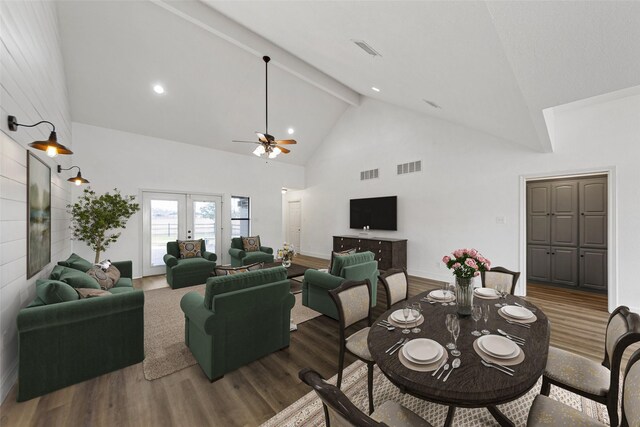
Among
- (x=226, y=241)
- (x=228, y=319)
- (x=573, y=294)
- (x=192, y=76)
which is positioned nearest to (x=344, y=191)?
(x=226, y=241)

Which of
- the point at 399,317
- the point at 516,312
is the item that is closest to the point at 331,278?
the point at 399,317

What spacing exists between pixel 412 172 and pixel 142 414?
5.86m

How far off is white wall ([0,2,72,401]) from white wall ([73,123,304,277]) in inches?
95.5

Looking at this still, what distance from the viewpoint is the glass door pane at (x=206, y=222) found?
21.6 ft

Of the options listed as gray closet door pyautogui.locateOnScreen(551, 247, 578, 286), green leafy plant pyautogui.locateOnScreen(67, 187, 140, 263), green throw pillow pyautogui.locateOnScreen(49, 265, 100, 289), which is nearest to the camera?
green throw pillow pyautogui.locateOnScreen(49, 265, 100, 289)

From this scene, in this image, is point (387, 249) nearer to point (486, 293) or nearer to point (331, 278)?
point (331, 278)

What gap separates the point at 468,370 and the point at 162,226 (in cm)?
663

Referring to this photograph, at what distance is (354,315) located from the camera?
2186mm

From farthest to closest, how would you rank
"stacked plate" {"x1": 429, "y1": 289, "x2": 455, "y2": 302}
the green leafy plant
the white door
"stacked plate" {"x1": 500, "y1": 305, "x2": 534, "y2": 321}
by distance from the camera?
the white door < the green leafy plant < "stacked plate" {"x1": 429, "y1": 289, "x2": 455, "y2": 302} < "stacked plate" {"x1": 500, "y1": 305, "x2": 534, "y2": 321}

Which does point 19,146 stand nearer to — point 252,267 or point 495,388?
point 252,267

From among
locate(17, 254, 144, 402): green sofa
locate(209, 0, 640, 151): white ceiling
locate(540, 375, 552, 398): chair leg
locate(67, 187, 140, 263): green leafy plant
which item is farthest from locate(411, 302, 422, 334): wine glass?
locate(67, 187, 140, 263): green leafy plant

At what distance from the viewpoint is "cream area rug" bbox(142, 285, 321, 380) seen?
2400 millimetres

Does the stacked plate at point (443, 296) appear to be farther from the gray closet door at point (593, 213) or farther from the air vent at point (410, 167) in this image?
the gray closet door at point (593, 213)

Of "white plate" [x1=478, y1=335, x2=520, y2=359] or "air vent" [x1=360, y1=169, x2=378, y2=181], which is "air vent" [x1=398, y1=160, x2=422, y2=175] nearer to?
"air vent" [x1=360, y1=169, x2=378, y2=181]
